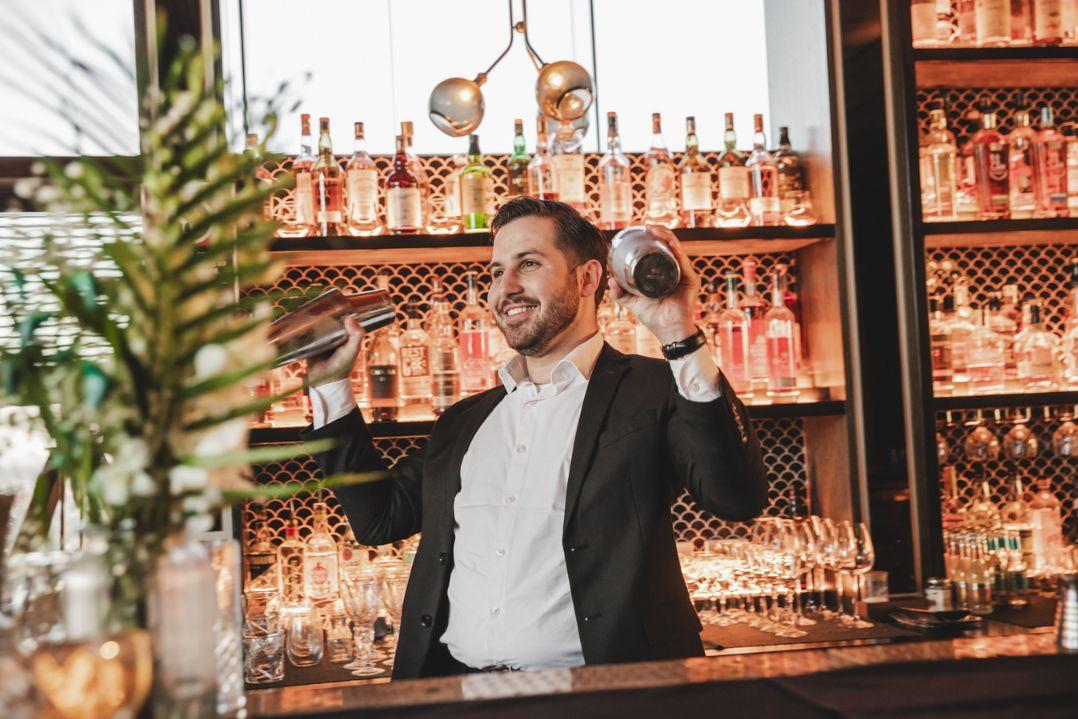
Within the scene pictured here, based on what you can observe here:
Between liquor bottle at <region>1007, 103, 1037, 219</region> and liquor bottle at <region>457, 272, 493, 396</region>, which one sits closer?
liquor bottle at <region>457, 272, 493, 396</region>

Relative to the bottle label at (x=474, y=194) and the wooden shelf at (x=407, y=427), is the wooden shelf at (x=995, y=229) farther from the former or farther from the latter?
the bottle label at (x=474, y=194)

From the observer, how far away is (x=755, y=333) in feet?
8.59

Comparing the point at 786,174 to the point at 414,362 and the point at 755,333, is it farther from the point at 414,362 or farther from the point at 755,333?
the point at 414,362

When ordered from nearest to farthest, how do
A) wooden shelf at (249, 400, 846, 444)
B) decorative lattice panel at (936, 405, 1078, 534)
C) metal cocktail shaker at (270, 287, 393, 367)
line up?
metal cocktail shaker at (270, 287, 393, 367) < wooden shelf at (249, 400, 846, 444) < decorative lattice panel at (936, 405, 1078, 534)

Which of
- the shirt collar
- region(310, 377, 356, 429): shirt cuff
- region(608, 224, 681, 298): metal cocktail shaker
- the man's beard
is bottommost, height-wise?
region(310, 377, 356, 429): shirt cuff

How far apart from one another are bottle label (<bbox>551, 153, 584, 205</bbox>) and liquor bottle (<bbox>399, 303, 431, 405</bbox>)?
1.71 ft

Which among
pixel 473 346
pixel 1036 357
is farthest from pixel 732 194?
pixel 1036 357

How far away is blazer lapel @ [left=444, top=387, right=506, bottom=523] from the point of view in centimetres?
192

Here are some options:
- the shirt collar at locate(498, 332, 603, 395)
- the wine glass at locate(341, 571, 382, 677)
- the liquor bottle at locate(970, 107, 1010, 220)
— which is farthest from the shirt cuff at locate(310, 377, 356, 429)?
the liquor bottle at locate(970, 107, 1010, 220)

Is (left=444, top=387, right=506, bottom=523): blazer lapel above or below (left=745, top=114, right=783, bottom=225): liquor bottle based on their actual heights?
below

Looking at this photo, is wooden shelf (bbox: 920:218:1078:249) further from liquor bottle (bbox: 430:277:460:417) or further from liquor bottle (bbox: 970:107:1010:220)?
liquor bottle (bbox: 430:277:460:417)

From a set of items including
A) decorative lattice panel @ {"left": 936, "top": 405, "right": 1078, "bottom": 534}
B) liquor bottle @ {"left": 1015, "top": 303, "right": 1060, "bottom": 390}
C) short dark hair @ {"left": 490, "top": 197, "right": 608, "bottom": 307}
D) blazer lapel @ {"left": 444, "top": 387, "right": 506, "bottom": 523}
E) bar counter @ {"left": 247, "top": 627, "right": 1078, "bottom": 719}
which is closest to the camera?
bar counter @ {"left": 247, "top": 627, "right": 1078, "bottom": 719}

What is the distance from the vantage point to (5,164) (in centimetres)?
244

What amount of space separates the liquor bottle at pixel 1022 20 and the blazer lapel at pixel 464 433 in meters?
1.82
